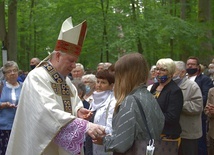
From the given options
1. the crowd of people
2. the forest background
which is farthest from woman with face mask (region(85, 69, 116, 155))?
the forest background

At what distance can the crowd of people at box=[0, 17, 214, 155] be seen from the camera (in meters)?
3.53

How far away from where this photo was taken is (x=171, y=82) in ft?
20.2

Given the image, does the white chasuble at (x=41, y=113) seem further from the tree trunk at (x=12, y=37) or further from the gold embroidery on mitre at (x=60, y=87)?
the tree trunk at (x=12, y=37)

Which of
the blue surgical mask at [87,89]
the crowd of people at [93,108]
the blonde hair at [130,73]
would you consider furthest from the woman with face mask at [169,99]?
the blonde hair at [130,73]

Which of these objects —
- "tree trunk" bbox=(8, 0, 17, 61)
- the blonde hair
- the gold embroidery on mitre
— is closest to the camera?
the blonde hair

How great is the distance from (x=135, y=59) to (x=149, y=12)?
376 inches

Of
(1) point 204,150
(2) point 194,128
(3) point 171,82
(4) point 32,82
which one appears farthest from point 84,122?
(1) point 204,150

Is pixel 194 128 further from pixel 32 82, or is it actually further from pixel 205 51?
pixel 205 51

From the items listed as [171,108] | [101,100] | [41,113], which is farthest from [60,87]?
[171,108]

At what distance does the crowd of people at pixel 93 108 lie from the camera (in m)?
3.53

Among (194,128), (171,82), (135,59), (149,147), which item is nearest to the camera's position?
(149,147)

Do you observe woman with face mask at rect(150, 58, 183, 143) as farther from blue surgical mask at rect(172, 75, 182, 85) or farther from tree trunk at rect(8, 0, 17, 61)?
tree trunk at rect(8, 0, 17, 61)

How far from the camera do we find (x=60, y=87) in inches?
180

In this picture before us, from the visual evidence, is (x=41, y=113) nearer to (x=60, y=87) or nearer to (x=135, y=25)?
(x=60, y=87)
